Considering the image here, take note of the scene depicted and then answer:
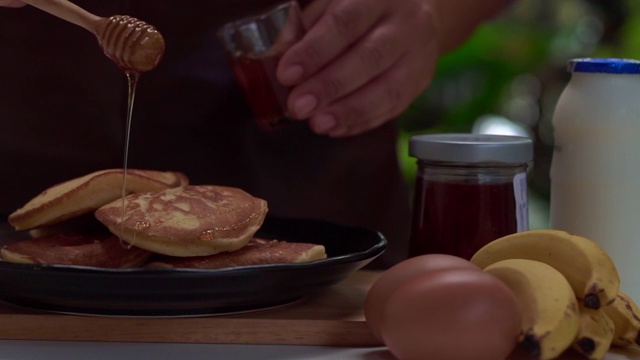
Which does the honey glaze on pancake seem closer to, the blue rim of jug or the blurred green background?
the blue rim of jug

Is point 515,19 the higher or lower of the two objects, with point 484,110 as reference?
higher

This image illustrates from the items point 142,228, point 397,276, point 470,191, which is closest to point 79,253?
point 142,228

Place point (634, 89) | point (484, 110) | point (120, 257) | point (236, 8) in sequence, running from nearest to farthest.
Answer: point (120, 257) < point (634, 89) < point (236, 8) < point (484, 110)

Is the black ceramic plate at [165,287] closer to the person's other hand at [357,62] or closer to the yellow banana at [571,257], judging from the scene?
the yellow banana at [571,257]

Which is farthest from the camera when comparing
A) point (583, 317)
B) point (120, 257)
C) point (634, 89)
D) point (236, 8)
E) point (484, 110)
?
point (484, 110)

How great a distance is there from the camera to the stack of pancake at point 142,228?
118 cm

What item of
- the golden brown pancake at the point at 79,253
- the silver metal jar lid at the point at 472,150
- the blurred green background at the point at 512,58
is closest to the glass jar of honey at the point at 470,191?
the silver metal jar lid at the point at 472,150

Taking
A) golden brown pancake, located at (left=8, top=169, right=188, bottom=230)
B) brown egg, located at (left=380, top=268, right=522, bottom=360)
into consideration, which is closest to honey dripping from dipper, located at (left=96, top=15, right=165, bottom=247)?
golden brown pancake, located at (left=8, top=169, right=188, bottom=230)

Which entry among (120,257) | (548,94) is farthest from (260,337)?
(548,94)

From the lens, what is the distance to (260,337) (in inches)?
46.5

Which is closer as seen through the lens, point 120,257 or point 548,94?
point 120,257

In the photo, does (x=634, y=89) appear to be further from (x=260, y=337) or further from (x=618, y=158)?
(x=260, y=337)

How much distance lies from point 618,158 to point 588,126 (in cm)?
5

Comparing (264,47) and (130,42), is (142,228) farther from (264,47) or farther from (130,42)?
(264,47)
